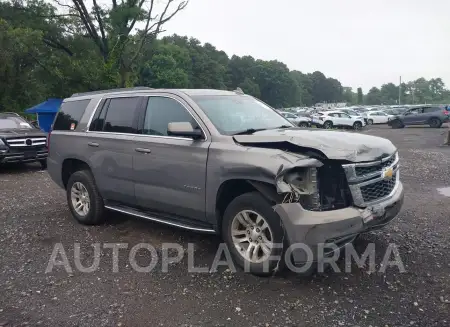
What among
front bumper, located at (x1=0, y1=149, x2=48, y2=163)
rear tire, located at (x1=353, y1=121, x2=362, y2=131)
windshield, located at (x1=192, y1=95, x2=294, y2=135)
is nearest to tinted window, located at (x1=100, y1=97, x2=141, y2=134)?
windshield, located at (x1=192, y1=95, x2=294, y2=135)

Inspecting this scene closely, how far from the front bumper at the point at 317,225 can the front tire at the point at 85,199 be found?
303 centimetres

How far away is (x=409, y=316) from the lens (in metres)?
3.33

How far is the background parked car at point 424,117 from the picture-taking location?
2920 cm

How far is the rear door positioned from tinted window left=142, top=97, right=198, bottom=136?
203mm

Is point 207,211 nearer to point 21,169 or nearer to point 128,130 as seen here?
point 128,130

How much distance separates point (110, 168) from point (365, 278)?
335 centimetres

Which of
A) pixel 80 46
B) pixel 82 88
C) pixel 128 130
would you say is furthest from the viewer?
pixel 80 46

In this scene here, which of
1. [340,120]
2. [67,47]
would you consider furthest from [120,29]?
[340,120]

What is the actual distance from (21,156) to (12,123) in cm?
171

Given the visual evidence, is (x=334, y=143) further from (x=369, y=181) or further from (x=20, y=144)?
(x=20, y=144)

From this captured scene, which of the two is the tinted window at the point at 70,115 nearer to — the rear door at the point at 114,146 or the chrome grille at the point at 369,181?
the rear door at the point at 114,146

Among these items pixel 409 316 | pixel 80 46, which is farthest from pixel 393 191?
pixel 80 46

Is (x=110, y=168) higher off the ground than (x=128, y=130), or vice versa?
(x=128, y=130)

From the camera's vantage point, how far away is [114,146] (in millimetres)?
5332
